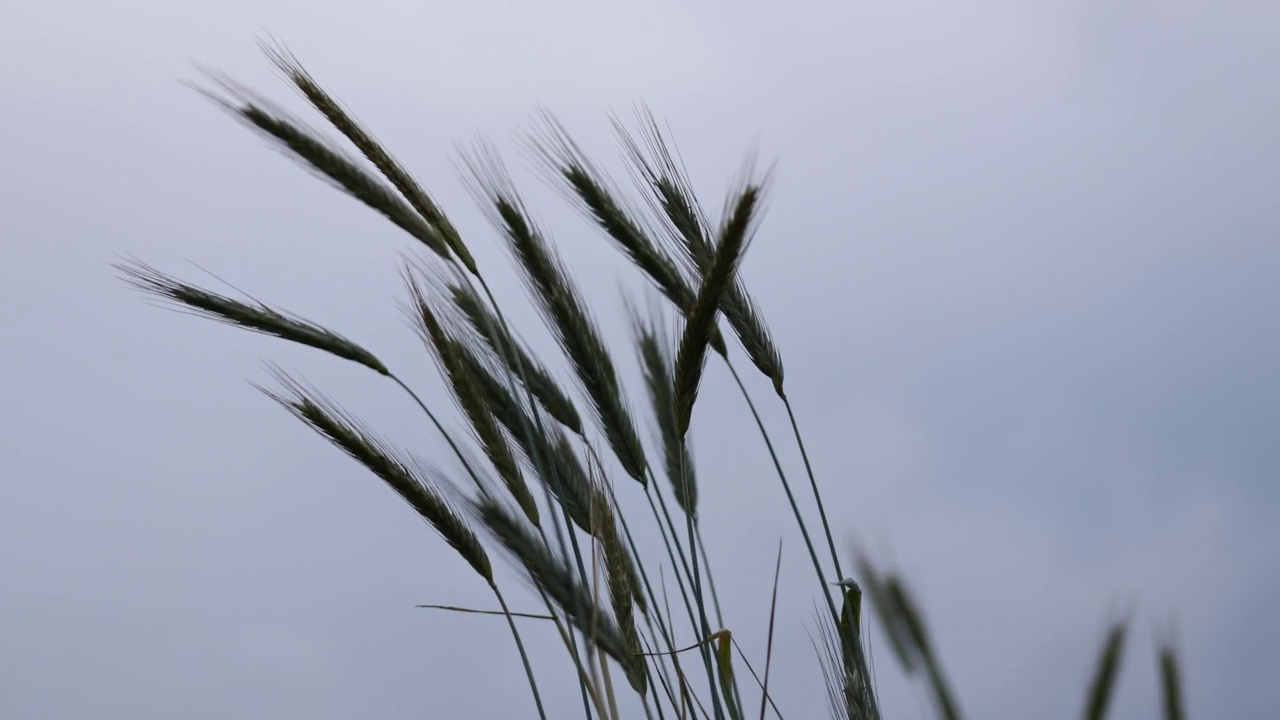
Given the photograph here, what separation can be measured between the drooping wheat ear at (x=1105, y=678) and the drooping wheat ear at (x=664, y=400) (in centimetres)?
137

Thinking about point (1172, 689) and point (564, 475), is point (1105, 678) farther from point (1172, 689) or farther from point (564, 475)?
point (564, 475)

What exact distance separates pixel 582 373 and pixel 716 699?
634mm

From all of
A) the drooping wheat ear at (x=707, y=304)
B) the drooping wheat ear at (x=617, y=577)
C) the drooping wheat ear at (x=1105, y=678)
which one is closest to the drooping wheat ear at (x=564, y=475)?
the drooping wheat ear at (x=617, y=577)

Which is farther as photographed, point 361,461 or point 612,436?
point 612,436

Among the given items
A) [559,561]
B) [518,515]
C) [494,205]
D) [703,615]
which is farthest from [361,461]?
[703,615]

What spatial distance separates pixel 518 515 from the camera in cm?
176

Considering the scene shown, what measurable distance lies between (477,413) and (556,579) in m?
0.33

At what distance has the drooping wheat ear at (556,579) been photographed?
5.49ft

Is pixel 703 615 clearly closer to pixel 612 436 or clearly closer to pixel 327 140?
pixel 612 436

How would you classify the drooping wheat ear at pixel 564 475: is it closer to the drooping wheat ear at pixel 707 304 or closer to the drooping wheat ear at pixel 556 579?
the drooping wheat ear at pixel 556 579

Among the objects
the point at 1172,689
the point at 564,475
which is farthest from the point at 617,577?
the point at 1172,689

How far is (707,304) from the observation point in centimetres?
156

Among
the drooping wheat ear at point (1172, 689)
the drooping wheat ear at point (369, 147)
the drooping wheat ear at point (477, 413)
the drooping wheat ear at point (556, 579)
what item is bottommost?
the drooping wheat ear at point (1172, 689)

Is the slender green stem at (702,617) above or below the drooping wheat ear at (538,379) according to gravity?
below
